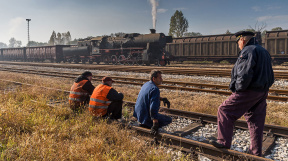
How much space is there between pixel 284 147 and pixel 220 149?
53.8 inches

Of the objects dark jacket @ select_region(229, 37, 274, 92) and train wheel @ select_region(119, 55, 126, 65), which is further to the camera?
train wheel @ select_region(119, 55, 126, 65)

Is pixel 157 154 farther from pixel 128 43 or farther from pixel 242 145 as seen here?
pixel 128 43

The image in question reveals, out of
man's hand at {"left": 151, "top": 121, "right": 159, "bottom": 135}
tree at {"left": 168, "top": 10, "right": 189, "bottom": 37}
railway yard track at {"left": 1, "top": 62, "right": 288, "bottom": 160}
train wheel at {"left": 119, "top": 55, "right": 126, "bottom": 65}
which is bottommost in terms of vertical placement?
railway yard track at {"left": 1, "top": 62, "right": 288, "bottom": 160}

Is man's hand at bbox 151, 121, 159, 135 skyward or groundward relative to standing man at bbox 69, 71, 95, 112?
groundward

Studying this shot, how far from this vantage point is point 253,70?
316cm

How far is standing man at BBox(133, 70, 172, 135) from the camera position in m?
4.15

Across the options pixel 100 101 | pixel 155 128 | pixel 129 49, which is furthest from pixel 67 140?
pixel 129 49

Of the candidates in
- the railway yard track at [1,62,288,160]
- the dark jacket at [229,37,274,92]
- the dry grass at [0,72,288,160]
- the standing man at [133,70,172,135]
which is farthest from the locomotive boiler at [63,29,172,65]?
the dark jacket at [229,37,274,92]

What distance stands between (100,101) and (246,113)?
2.94 metres

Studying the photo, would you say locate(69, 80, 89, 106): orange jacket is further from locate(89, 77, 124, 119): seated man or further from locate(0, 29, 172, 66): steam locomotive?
locate(0, 29, 172, 66): steam locomotive

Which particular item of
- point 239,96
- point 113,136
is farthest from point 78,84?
point 239,96

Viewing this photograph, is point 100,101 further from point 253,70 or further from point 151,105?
point 253,70

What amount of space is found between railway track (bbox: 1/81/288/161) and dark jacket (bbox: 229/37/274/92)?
100 cm

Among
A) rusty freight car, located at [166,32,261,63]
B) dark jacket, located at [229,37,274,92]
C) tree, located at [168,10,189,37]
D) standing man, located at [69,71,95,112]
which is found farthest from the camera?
tree, located at [168,10,189,37]
